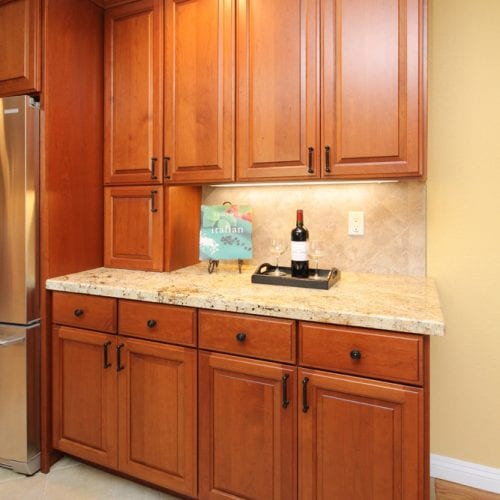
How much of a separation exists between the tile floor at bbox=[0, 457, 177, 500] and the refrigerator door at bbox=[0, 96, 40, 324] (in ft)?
2.47

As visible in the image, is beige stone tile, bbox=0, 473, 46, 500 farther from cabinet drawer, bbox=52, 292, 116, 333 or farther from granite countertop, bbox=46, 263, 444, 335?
A: granite countertop, bbox=46, 263, 444, 335

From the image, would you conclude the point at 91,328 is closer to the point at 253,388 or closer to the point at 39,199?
the point at 39,199

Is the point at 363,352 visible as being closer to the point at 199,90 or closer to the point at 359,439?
the point at 359,439

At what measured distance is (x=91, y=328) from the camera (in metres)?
1.66

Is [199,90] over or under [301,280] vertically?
over

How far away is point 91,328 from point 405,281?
144 centimetres

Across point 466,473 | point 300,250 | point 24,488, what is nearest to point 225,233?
point 300,250

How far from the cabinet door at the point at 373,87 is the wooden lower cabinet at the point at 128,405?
1057mm

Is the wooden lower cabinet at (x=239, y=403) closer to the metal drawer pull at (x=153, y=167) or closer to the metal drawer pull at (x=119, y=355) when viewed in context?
the metal drawer pull at (x=119, y=355)

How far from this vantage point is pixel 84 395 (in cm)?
170

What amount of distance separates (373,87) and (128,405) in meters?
1.68

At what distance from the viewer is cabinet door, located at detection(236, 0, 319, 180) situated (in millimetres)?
1568

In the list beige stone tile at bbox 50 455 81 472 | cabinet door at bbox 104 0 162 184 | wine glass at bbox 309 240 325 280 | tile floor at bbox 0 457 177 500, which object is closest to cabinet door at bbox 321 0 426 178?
wine glass at bbox 309 240 325 280

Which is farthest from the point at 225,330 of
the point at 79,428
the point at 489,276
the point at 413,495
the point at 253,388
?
the point at 489,276
